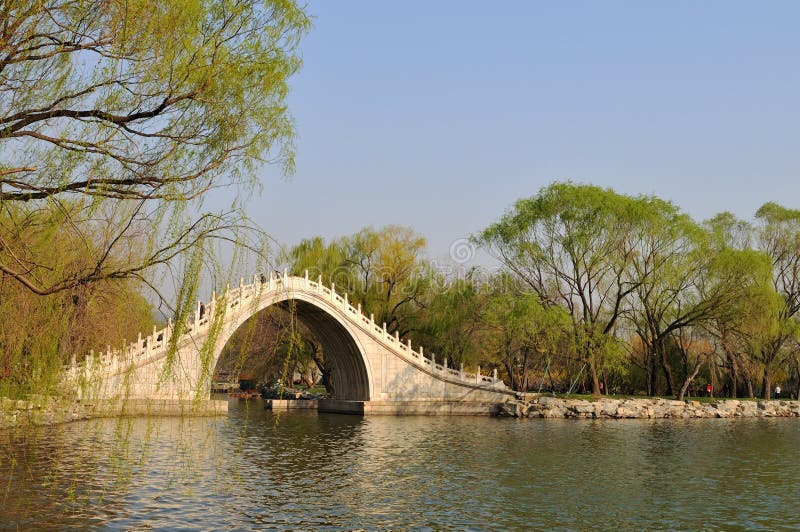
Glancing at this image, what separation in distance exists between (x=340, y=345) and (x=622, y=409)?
12.0 meters

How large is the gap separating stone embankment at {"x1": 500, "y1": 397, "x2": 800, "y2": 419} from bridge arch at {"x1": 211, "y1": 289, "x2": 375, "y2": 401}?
19.6 ft

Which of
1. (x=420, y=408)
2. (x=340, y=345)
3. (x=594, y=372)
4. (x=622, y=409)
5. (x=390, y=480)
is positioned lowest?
(x=390, y=480)

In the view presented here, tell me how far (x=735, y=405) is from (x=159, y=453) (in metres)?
26.9

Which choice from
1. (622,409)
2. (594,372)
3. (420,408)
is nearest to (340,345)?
(420,408)

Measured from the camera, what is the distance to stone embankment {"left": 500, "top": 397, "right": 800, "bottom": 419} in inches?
1226

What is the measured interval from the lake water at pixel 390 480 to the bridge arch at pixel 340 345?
7.95 m

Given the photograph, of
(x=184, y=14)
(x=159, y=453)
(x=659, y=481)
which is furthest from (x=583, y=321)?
(x=184, y=14)

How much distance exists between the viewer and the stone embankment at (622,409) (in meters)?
31.1

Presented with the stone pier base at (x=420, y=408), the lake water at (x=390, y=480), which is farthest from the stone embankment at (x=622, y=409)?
the lake water at (x=390, y=480)

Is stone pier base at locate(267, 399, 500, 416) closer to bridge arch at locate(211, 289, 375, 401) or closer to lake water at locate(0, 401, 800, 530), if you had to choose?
bridge arch at locate(211, 289, 375, 401)

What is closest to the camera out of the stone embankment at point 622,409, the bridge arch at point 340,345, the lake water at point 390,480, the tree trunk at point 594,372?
the lake water at point 390,480

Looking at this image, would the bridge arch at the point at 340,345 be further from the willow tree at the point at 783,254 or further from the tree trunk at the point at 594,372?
the willow tree at the point at 783,254

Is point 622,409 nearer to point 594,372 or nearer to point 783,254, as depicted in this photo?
point 594,372

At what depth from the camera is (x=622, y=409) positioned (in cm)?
3164
